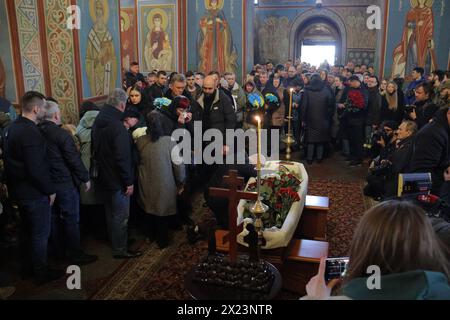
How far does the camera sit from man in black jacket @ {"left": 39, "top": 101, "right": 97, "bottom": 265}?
398 centimetres

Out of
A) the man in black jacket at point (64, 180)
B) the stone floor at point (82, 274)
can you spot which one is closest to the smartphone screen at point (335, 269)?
the stone floor at point (82, 274)

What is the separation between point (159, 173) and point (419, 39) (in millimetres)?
8422

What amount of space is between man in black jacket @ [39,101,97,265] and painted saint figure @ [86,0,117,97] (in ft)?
8.81

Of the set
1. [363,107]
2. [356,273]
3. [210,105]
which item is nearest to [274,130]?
[363,107]

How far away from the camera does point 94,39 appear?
6699 mm

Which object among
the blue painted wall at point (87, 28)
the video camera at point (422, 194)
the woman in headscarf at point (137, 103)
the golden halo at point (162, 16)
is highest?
the golden halo at point (162, 16)

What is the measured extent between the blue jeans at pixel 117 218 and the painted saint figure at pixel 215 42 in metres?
7.10

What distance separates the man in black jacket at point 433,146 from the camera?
11.8 feet

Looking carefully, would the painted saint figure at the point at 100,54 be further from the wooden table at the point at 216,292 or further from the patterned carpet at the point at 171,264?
the wooden table at the point at 216,292

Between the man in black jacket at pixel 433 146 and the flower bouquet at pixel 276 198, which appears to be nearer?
the man in black jacket at pixel 433 146

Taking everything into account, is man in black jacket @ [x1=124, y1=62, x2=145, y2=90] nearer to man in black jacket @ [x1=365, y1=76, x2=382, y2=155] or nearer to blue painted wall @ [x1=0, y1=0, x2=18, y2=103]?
blue painted wall @ [x1=0, y1=0, x2=18, y2=103]

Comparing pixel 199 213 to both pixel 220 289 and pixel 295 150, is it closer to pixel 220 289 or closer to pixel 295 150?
pixel 220 289

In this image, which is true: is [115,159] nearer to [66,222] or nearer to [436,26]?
[66,222]

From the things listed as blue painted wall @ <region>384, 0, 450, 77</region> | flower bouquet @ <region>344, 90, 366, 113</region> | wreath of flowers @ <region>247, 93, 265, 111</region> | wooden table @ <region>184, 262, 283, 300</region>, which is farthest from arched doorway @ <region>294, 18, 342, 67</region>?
wooden table @ <region>184, 262, 283, 300</region>
